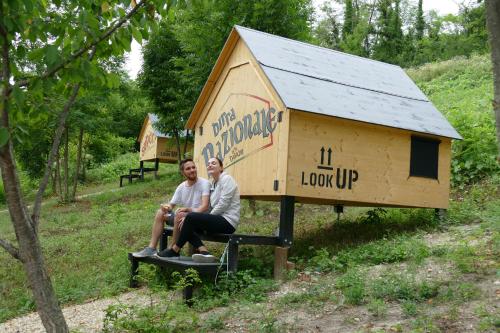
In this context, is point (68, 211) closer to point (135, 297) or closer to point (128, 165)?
point (135, 297)

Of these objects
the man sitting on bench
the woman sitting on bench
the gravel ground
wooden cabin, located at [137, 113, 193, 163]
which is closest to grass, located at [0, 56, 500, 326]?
the gravel ground

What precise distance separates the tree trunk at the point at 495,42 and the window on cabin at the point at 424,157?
6459mm

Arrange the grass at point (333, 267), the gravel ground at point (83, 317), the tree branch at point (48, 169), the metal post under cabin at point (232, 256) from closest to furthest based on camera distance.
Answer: the tree branch at point (48, 169) → the grass at point (333, 267) → the gravel ground at point (83, 317) → the metal post under cabin at point (232, 256)

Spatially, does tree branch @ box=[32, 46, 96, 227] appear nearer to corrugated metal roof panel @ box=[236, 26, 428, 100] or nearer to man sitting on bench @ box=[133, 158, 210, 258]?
man sitting on bench @ box=[133, 158, 210, 258]

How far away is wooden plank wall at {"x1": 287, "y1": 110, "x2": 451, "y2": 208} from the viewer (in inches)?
340

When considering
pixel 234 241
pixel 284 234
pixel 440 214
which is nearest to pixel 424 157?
pixel 440 214

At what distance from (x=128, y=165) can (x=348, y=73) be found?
90.1 ft

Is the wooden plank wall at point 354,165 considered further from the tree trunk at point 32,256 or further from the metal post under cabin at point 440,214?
the tree trunk at point 32,256

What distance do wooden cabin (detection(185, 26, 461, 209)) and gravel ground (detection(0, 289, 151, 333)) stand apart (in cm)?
237

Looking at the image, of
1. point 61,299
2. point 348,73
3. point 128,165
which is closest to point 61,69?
point 61,299

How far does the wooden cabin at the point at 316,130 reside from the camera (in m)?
8.70

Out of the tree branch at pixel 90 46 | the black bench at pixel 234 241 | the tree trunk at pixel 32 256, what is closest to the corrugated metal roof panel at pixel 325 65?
the black bench at pixel 234 241

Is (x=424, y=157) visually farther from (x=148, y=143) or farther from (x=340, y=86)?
(x=148, y=143)

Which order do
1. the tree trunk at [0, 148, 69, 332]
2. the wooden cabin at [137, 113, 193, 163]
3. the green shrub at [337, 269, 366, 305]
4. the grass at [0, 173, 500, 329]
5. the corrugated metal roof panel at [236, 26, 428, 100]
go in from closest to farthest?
the tree trunk at [0, 148, 69, 332] → the green shrub at [337, 269, 366, 305] → the grass at [0, 173, 500, 329] → the corrugated metal roof panel at [236, 26, 428, 100] → the wooden cabin at [137, 113, 193, 163]
